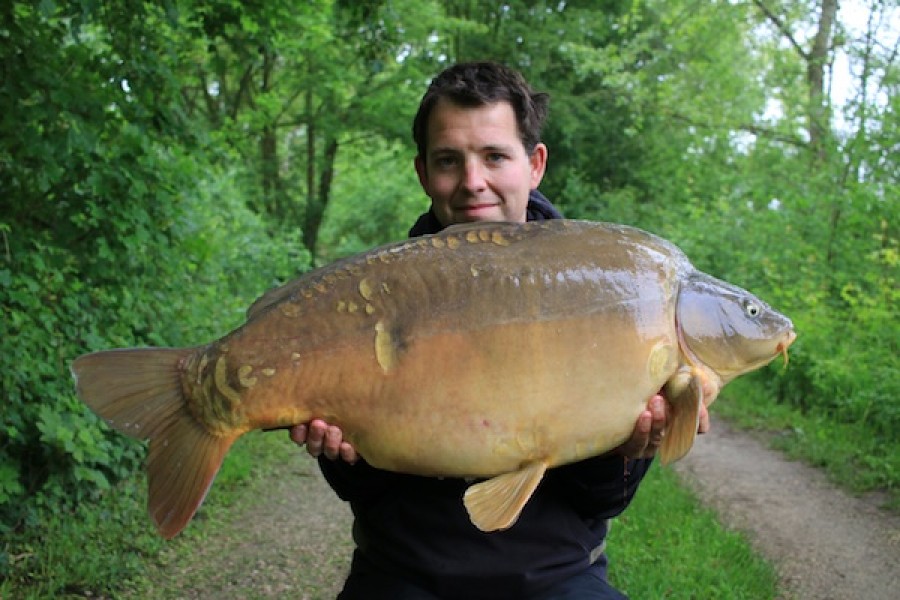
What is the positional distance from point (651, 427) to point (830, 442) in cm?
507

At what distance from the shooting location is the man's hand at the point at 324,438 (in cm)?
188

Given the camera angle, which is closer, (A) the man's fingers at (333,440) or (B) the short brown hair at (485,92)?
(A) the man's fingers at (333,440)

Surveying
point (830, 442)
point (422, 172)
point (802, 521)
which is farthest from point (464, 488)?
point (830, 442)

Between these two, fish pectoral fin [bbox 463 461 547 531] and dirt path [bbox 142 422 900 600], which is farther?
dirt path [bbox 142 422 900 600]

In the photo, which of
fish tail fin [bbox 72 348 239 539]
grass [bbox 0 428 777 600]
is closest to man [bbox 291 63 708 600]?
fish tail fin [bbox 72 348 239 539]

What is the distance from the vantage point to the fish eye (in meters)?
1.94

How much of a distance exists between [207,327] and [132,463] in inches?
84.5

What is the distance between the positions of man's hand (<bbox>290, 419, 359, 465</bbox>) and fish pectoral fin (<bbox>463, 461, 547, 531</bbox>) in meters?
0.30

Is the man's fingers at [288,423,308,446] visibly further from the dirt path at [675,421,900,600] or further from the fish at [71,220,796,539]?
the dirt path at [675,421,900,600]

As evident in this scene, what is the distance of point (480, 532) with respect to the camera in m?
2.16

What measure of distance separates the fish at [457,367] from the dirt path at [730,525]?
2629 millimetres

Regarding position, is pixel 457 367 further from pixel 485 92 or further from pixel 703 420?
pixel 485 92

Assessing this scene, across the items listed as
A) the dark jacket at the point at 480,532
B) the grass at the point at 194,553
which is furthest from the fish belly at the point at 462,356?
the grass at the point at 194,553

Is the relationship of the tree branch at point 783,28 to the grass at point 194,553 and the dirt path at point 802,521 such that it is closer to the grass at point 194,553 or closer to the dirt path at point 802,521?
the dirt path at point 802,521
